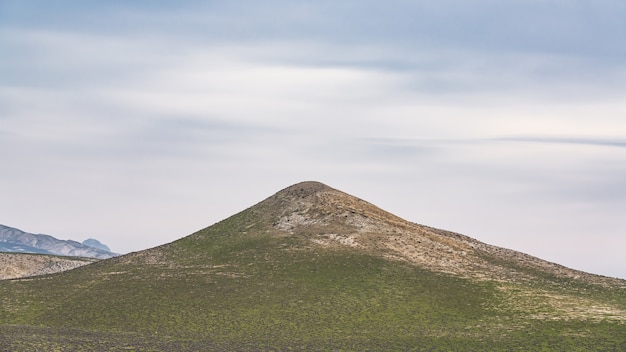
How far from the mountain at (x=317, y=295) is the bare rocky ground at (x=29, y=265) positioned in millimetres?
57933

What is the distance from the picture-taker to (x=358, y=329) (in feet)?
241

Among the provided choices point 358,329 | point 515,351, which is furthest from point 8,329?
point 515,351

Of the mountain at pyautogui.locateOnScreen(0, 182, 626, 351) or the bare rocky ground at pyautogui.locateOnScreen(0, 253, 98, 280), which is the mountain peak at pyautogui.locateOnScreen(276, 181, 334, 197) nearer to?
the mountain at pyautogui.locateOnScreen(0, 182, 626, 351)

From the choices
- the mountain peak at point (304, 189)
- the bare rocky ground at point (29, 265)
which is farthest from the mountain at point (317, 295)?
the bare rocky ground at point (29, 265)

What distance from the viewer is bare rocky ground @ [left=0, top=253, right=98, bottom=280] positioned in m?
159

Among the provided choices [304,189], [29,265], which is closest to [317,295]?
[304,189]

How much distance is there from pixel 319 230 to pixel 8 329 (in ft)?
195

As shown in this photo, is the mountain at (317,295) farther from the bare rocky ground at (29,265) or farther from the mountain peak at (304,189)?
the bare rocky ground at (29,265)

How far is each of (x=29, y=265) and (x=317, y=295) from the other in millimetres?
114578

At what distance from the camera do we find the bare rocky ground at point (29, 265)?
159 meters

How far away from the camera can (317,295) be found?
87750 mm

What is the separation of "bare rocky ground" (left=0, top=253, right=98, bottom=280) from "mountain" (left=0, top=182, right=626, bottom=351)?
5793cm

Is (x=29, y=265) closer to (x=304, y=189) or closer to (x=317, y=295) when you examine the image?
(x=304, y=189)

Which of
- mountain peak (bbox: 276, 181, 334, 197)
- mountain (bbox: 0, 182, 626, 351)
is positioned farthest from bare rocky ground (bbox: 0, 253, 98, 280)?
mountain peak (bbox: 276, 181, 334, 197)
